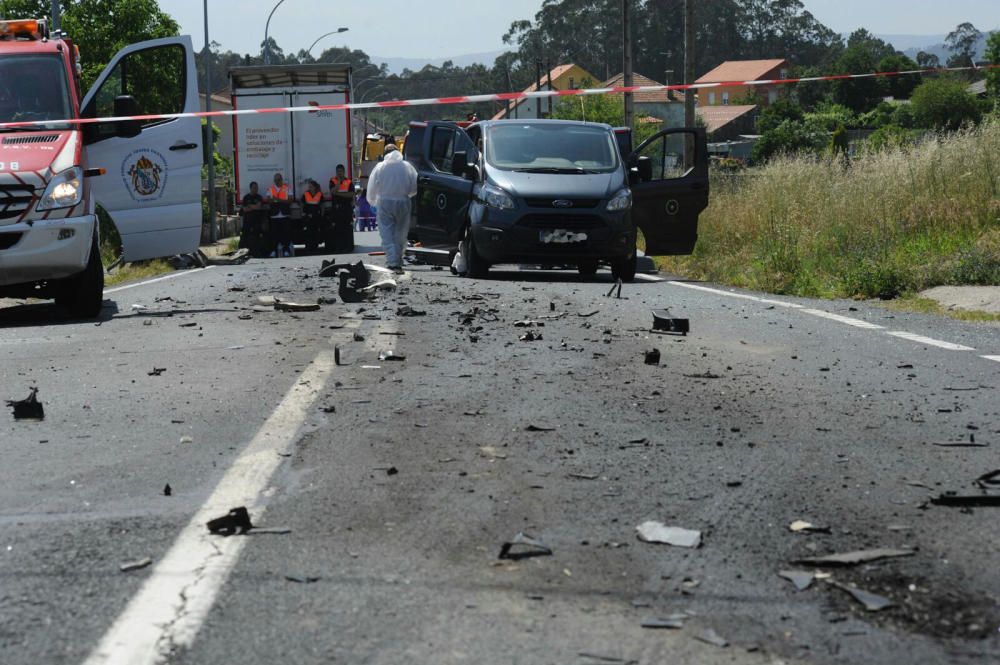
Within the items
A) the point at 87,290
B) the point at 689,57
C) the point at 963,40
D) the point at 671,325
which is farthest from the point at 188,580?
the point at 963,40

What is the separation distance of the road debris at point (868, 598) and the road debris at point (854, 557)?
0.20m

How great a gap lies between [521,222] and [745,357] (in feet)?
24.6

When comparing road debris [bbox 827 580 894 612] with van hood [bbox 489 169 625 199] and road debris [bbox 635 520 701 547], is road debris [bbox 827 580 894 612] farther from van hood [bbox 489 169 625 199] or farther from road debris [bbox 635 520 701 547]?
van hood [bbox 489 169 625 199]

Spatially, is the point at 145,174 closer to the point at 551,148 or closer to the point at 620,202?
the point at 551,148

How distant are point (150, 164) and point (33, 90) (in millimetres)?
1275

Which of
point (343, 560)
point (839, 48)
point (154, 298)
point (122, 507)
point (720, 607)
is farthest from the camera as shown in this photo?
point (839, 48)

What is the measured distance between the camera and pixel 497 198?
16172mm

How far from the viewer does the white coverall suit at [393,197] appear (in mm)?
18672

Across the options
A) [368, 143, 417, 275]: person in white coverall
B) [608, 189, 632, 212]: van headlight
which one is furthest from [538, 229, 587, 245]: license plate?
[368, 143, 417, 275]: person in white coverall

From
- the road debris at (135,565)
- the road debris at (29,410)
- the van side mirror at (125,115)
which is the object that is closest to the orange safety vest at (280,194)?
the van side mirror at (125,115)

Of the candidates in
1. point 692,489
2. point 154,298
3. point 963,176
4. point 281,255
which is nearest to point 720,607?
point 692,489

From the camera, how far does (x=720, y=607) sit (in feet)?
12.2

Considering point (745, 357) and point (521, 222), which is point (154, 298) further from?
point (745, 357)

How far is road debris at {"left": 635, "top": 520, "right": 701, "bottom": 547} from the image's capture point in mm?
4328
